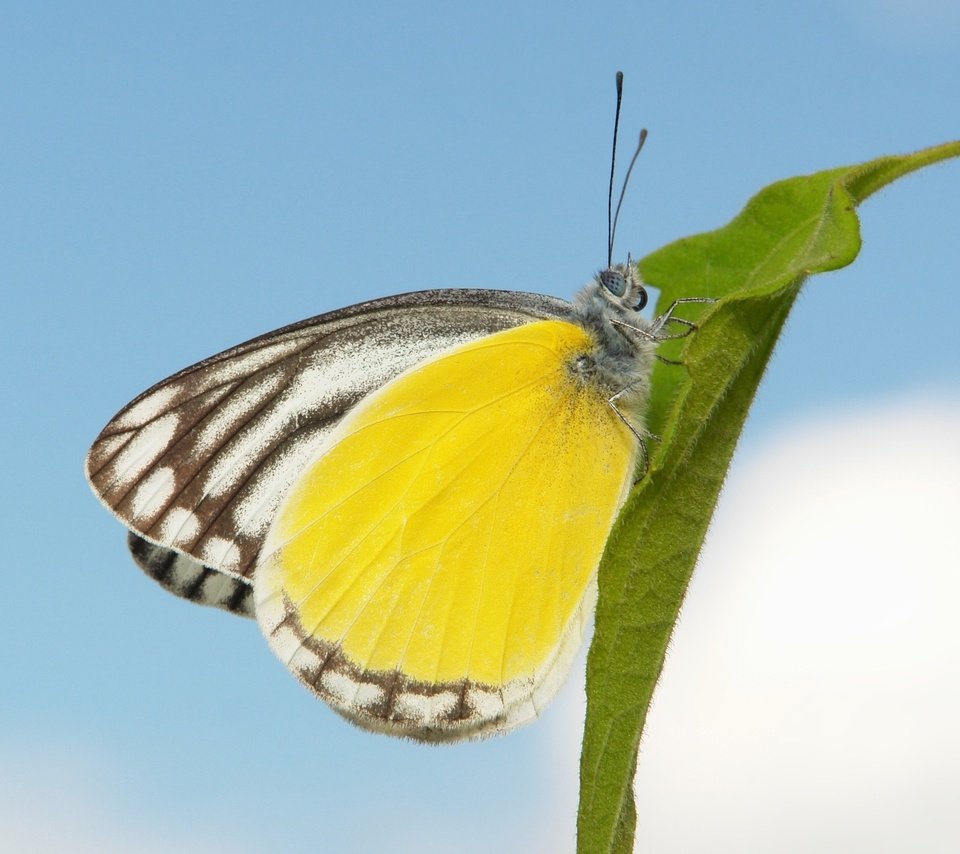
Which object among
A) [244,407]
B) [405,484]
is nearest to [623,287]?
[405,484]

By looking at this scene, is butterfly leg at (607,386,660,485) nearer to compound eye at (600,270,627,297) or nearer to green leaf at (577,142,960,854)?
compound eye at (600,270,627,297)

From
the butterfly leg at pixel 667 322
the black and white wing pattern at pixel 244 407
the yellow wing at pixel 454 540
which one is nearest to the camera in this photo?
the butterfly leg at pixel 667 322

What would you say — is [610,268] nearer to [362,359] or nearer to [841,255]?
[362,359]

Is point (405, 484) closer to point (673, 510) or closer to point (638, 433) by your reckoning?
point (638, 433)

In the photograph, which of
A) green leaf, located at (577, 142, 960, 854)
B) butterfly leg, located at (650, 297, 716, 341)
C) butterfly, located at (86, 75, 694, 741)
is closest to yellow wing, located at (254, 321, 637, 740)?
butterfly, located at (86, 75, 694, 741)

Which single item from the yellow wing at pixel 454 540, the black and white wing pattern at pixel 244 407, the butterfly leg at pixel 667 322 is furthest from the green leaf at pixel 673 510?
the black and white wing pattern at pixel 244 407

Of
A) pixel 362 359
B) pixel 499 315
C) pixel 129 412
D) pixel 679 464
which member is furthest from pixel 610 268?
pixel 129 412

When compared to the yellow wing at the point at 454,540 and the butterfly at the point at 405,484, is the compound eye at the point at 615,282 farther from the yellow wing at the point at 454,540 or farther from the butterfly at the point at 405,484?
the yellow wing at the point at 454,540
